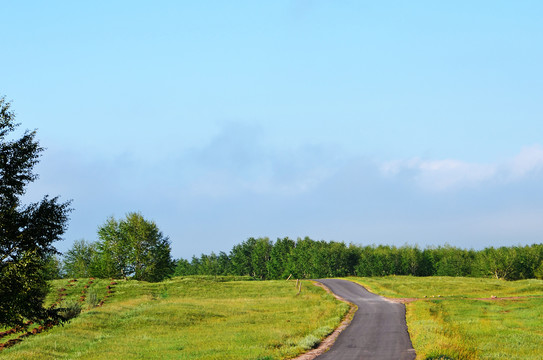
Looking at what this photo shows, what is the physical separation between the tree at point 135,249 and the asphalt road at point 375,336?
167 ft

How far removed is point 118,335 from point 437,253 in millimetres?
126615

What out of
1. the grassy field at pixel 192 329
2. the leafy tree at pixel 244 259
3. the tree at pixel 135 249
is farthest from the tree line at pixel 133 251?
the leafy tree at pixel 244 259

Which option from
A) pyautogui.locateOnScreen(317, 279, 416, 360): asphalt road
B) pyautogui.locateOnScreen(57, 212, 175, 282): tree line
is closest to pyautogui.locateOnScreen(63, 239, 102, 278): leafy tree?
pyautogui.locateOnScreen(57, 212, 175, 282): tree line

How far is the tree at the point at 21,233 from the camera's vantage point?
2383 cm

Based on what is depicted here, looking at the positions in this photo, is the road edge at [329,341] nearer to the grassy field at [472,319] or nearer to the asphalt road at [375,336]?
the asphalt road at [375,336]

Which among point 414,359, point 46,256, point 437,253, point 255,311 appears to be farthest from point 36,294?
point 437,253

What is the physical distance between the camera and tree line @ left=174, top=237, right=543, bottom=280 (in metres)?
128

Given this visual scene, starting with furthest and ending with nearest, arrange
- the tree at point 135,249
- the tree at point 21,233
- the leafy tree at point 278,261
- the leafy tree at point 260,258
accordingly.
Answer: the leafy tree at point 260,258 < the leafy tree at point 278,261 < the tree at point 135,249 < the tree at point 21,233

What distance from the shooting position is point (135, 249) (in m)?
94.1

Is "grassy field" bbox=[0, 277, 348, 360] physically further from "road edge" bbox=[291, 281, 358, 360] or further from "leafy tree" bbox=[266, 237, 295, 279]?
"leafy tree" bbox=[266, 237, 295, 279]

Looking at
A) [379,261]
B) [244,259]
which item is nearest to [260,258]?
[244,259]

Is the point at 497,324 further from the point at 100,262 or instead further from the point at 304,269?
the point at 304,269

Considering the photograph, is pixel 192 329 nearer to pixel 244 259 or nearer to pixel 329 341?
pixel 329 341

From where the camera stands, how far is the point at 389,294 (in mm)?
64188
